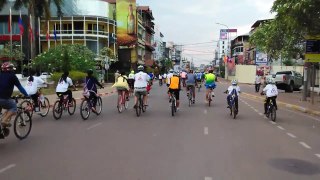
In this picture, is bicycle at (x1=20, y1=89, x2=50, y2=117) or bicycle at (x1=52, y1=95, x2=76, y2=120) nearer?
bicycle at (x1=20, y1=89, x2=50, y2=117)

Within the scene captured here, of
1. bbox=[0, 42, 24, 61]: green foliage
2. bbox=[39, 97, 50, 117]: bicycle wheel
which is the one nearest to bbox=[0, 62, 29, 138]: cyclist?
bbox=[39, 97, 50, 117]: bicycle wheel

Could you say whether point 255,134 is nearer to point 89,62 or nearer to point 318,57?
point 318,57

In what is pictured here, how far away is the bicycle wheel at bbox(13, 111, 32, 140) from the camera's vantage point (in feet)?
35.6

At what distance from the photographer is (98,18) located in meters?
67.7


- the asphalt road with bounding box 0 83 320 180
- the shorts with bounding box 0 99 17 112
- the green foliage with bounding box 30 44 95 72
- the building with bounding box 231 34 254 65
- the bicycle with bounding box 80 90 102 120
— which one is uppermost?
the building with bounding box 231 34 254 65

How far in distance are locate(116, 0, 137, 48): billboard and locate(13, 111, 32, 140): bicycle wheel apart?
224ft

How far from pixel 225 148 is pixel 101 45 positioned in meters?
61.1

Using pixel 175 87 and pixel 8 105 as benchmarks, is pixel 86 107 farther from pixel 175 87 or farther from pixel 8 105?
pixel 8 105

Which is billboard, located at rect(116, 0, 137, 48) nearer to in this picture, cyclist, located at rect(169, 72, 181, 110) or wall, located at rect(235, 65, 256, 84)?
wall, located at rect(235, 65, 256, 84)

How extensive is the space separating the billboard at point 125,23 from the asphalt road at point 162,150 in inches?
2526

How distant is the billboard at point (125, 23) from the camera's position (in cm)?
7888

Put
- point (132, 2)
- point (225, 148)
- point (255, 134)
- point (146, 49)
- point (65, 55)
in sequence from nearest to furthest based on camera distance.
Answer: point (225, 148), point (255, 134), point (65, 55), point (132, 2), point (146, 49)

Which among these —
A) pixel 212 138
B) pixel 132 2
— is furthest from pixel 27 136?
pixel 132 2

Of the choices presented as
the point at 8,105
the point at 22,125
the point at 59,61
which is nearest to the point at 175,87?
the point at 22,125
